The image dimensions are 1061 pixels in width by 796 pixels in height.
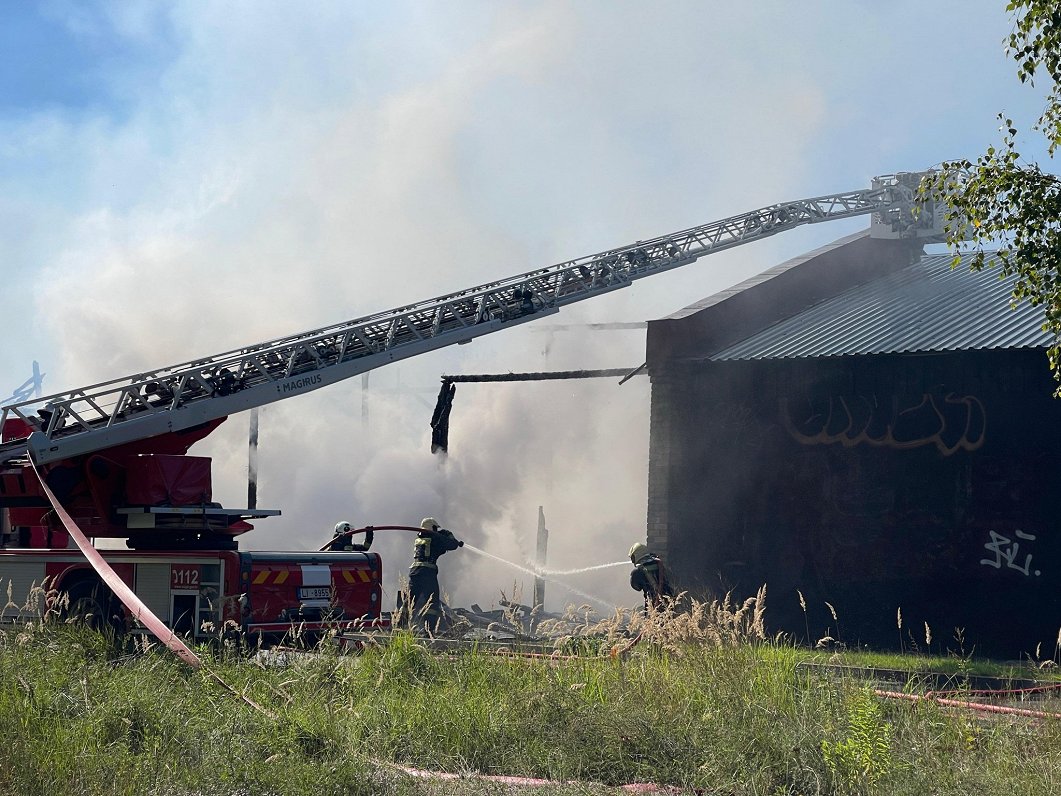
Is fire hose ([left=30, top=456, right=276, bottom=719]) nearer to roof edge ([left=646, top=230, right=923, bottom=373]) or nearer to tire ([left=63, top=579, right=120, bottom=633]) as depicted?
tire ([left=63, top=579, right=120, bottom=633])

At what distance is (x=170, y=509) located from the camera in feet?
43.6

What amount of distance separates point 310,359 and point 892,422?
835 cm

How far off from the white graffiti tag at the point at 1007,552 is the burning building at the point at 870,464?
0.02 m

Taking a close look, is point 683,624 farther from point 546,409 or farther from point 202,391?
point 546,409

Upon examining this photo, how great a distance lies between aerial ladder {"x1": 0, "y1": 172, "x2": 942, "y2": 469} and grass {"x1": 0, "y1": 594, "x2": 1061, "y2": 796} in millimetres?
4924

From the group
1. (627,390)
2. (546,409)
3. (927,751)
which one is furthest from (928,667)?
(546,409)

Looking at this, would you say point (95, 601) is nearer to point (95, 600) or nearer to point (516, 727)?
point (95, 600)

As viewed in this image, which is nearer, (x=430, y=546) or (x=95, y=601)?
(x=95, y=601)

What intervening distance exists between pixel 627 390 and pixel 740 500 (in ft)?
42.5

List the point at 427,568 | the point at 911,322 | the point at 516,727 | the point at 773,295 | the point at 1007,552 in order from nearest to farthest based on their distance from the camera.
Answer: the point at 516,727
the point at 427,568
the point at 1007,552
the point at 911,322
the point at 773,295

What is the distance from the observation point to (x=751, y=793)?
5.68m

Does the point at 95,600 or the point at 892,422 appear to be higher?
the point at 892,422

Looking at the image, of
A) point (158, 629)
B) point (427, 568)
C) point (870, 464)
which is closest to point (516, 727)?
point (158, 629)

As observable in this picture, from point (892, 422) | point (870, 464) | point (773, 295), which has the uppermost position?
point (773, 295)
